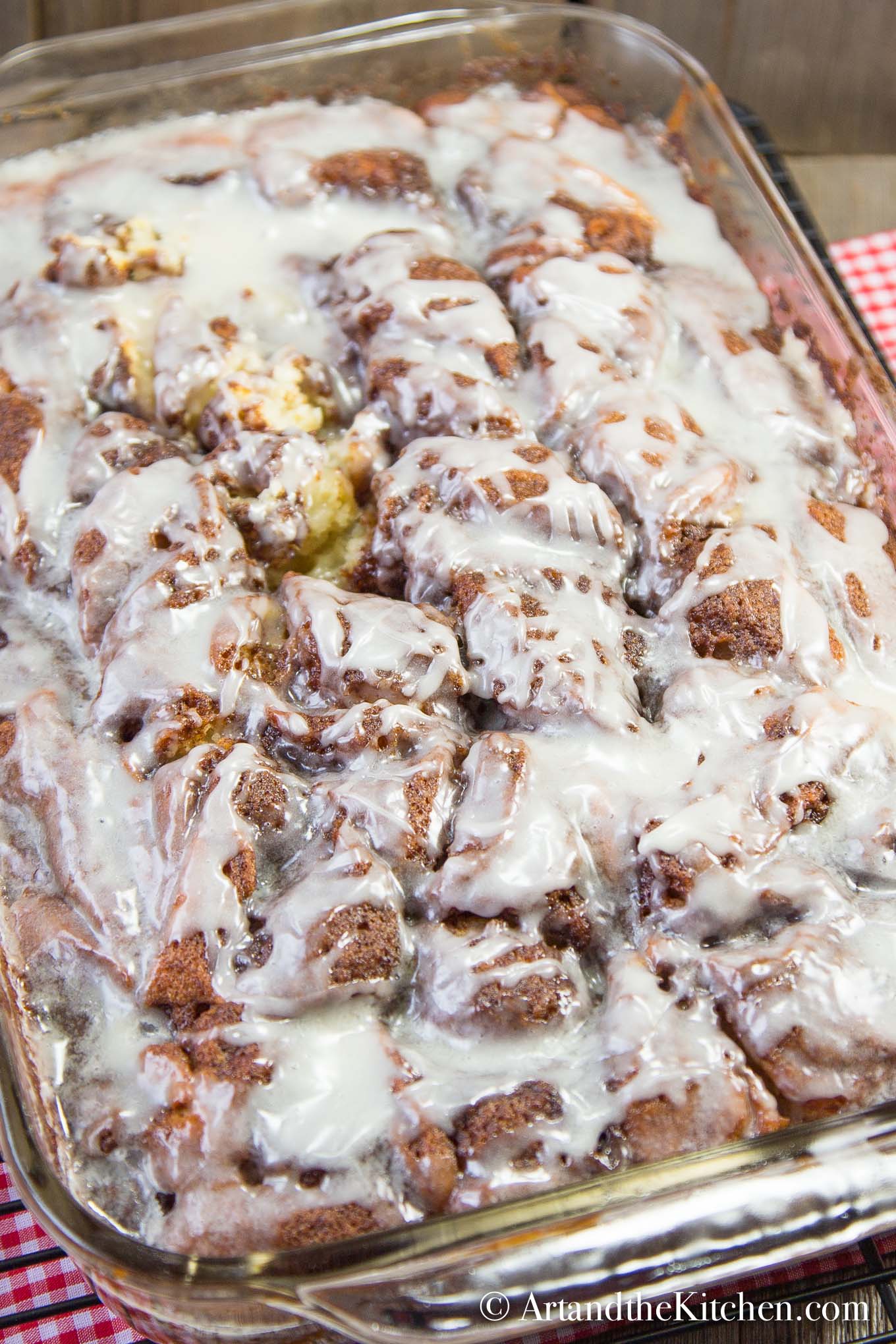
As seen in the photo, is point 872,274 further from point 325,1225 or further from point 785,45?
point 325,1225

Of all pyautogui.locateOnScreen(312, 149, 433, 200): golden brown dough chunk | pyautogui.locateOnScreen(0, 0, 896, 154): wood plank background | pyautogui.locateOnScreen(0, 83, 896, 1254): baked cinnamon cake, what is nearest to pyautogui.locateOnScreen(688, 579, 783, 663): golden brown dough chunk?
pyautogui.locateOnScreen(0, 83, 896, 1254): baked cinnamon cake

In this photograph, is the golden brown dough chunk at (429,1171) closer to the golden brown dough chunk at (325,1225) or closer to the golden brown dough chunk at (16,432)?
the golden brown dough chunk at (325,1225)

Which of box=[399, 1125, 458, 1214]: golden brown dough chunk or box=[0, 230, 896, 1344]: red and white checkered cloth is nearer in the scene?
box=[399, 1125, 458, 1214]: golden brown dough chunk

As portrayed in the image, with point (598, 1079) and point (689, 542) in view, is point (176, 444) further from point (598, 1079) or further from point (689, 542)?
point (598, 1079)

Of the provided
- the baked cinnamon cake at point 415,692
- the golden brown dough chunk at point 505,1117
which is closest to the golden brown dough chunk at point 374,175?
the baked cinnamon cake at point 415,692

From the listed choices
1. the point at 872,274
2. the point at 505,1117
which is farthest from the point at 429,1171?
the point at 872,274

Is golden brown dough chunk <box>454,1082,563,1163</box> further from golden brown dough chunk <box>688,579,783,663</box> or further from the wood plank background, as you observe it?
the wood plank background
